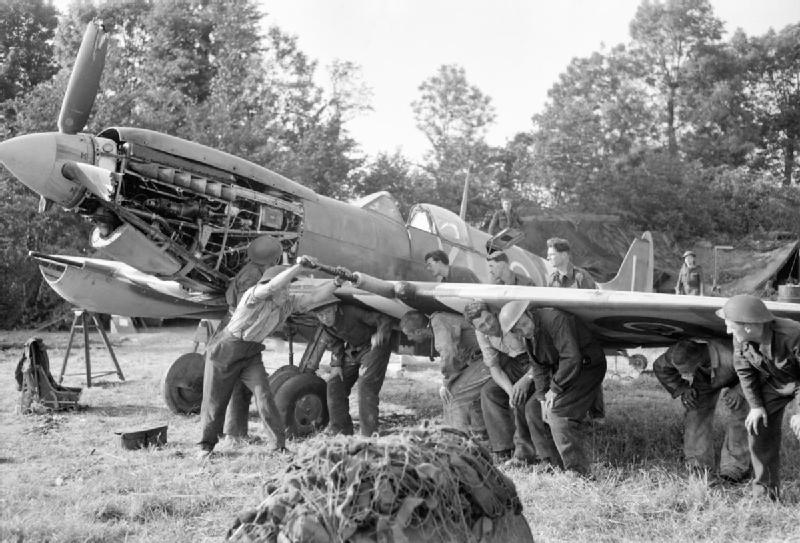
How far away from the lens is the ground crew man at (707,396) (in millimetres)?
5152

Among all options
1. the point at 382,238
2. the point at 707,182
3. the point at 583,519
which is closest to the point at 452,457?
the point at 583,519

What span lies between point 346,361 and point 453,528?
15.4 ft

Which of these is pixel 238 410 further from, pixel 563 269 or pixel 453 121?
pixel 453 121

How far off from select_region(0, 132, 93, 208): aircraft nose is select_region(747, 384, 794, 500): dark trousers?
5812mm

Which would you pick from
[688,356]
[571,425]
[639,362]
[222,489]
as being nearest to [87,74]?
[222,489]

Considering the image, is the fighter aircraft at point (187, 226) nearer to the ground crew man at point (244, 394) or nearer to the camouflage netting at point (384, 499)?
the ground crew man at point (244, 394)

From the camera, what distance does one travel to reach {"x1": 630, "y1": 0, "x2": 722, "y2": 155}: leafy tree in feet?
122

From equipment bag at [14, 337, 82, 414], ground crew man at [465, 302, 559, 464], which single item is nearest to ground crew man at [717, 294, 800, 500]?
ground crew man at [465, 302, 559, 464]

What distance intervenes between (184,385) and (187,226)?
2082 mm

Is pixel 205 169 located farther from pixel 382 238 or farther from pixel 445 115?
pixel 445 115

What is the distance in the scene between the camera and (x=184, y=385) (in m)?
8.21

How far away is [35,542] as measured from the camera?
3.66 metres

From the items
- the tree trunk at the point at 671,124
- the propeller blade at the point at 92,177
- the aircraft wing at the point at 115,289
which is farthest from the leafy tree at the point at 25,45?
the tree trunk at the point at 671,124

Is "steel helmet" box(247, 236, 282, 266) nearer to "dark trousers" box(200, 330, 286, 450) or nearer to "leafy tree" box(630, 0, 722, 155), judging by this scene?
"dark trousers" box(200, 330, 286, 450)
